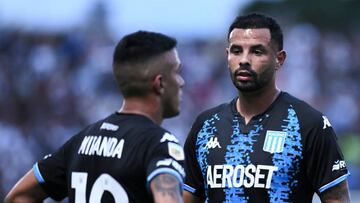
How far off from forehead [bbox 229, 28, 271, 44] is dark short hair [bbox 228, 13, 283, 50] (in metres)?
0.03

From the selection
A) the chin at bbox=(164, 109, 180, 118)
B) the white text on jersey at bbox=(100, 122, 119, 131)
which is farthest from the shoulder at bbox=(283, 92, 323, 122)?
the white text on jersey at bbox=(100, 122, 119, 131)

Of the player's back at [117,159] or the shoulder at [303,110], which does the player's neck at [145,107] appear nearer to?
the player's back at [117,159]

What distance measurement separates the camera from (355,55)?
22531 millimetres

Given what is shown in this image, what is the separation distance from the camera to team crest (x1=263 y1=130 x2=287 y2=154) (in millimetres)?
7047

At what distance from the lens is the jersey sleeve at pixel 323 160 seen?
6.92 metres

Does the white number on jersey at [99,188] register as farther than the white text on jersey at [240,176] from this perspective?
No

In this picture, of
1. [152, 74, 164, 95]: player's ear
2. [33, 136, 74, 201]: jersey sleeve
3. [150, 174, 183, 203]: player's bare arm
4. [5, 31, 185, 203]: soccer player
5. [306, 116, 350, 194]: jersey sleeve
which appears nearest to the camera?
[150, 174, 183, 203]: player's bare arm

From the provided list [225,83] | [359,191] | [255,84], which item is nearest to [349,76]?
[225,83]

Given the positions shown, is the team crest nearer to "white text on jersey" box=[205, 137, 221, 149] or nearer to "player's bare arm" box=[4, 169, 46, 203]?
"white text on jersey" box=[205, 137, 221, 149]

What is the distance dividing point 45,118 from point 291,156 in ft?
34.1

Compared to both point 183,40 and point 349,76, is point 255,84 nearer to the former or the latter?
point 349,76

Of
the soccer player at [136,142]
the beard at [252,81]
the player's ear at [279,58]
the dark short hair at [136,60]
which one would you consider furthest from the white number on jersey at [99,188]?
the player's ear at [279,58]

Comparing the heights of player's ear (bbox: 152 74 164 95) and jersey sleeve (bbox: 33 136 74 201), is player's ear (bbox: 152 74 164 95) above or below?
above

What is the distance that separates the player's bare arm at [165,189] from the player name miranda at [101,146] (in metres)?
0.30
